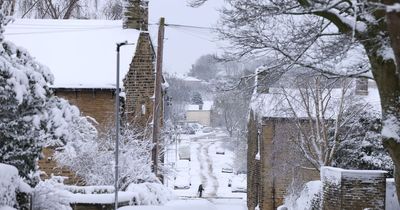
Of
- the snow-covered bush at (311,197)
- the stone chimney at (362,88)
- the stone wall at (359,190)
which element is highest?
the stone chimney at (362,88)

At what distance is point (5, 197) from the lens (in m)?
10.2

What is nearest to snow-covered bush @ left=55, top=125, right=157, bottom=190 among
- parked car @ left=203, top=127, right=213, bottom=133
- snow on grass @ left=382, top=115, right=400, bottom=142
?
snow on grass @ left=382, top=115, right=400, bottom=142

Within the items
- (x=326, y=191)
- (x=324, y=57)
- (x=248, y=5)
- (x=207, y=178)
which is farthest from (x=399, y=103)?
(x=207, y=178)

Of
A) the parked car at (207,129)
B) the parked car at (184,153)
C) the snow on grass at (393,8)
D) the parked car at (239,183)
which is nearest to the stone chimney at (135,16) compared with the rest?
the snow on grass at (393,8)

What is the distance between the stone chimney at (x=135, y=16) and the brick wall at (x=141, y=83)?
20.8 inches

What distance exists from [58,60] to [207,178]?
3548cm

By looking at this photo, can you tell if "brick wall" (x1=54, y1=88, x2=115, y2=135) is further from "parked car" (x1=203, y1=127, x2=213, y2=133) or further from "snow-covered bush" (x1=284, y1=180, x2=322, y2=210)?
"parked car" (x1=203, y1=127, x2=213, y2=133)

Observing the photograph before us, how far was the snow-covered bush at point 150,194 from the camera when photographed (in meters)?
14.8

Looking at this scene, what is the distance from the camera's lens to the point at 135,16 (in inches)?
886

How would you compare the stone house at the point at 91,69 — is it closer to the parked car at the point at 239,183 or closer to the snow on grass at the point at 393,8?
the snow on grass at the point at 393,8

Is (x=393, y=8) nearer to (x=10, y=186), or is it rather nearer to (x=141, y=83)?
(x=10, y=186)

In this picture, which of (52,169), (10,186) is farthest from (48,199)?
(52,169)

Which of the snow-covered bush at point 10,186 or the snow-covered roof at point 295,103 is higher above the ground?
the snow-covered roof at point 295,103

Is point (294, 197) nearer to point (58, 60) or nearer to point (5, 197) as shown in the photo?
point (58, 60)
